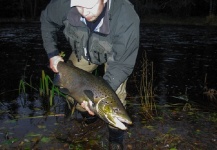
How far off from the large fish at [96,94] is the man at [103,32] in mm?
212

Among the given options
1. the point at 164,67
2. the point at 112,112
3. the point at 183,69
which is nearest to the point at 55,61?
the point at 112,112

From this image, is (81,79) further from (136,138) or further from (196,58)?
(196,58)

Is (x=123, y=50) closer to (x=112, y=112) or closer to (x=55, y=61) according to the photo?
(x=112, y=112)

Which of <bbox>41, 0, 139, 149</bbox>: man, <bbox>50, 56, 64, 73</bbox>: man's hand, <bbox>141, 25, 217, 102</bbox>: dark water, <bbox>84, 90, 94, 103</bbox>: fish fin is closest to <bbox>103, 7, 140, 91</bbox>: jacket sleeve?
<bbox>41, 0, 139, 149</bbox>: man

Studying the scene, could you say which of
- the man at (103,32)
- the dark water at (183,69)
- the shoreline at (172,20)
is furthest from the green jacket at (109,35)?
the shoreline at (172,20)

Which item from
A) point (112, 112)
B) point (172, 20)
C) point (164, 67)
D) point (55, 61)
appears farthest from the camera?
point (172, 20)

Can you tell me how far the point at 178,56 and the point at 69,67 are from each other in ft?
35.5

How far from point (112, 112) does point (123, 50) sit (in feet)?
2.50

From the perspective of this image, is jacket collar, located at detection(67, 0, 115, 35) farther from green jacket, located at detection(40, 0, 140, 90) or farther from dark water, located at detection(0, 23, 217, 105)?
dark water, located at detection(0, 23, 217, 105)

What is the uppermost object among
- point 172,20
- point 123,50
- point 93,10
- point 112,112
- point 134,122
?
point 93,10

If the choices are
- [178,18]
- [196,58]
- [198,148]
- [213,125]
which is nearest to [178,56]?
[196,58]

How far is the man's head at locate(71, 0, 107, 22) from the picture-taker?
3307mm

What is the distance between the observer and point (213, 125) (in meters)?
5.16

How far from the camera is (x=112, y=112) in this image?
3.31 metres
